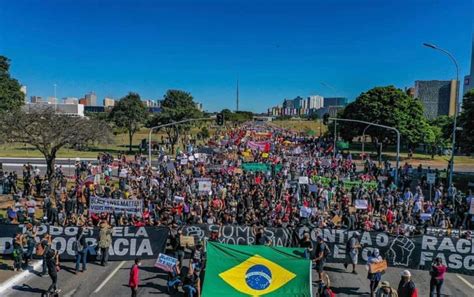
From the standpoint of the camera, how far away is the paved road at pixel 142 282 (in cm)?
1266

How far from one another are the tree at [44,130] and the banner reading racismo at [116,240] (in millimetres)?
11457

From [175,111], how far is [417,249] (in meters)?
48.5

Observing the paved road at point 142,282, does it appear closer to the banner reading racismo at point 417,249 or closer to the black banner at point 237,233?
the banner reading racismo at point 417,249

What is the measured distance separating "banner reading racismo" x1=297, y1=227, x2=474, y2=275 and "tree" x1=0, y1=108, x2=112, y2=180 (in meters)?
18.1

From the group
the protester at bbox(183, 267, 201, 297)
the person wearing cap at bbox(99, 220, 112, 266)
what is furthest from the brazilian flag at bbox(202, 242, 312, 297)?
the person wearing cap at bbox(99, 220, 112, 266)

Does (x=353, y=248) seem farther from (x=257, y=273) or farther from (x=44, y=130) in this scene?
(x=44, y=130)

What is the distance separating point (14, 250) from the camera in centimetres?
1400

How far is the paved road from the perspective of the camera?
12.7 metres

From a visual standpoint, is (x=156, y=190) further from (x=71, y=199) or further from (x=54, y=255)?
(x=54, y=255)

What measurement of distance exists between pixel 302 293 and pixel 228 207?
10420mm

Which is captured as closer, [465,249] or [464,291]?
[464,291]

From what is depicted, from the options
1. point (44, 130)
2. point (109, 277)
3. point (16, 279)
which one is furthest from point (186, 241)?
point (44, 130)

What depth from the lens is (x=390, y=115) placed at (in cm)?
5991

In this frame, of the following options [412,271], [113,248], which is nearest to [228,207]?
[113,248]
